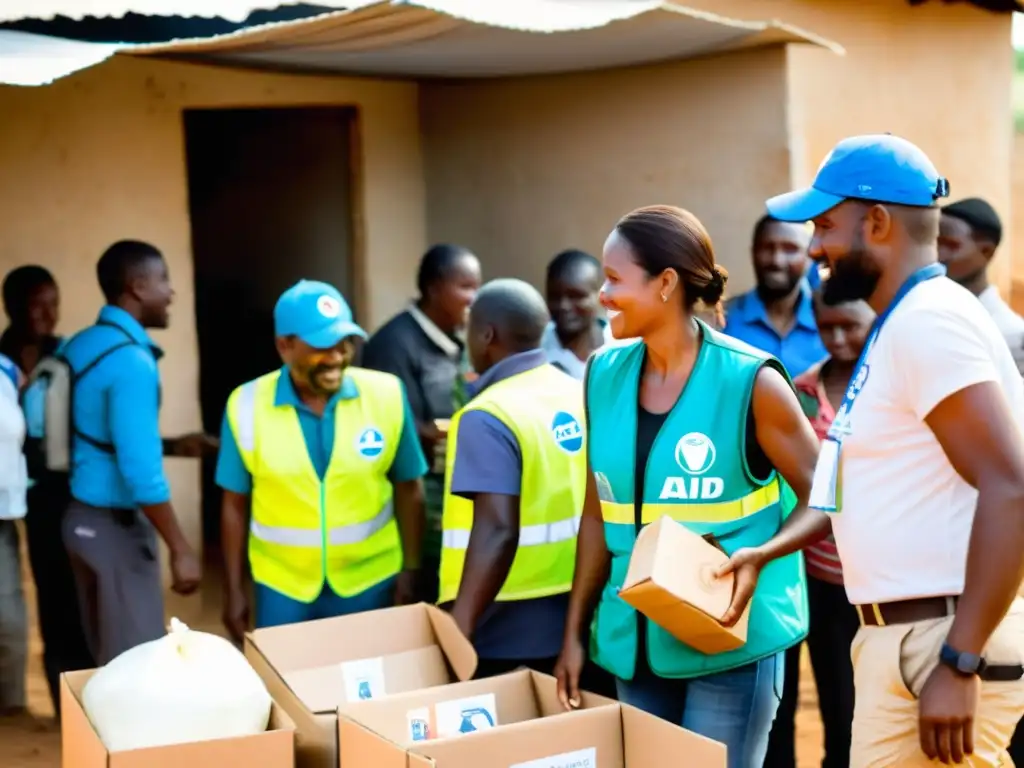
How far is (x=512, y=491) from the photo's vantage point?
3.65m

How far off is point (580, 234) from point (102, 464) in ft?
11.0

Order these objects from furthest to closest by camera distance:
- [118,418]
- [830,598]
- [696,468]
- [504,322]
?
1. [118,418]
2. [830,598]
3. [504,322]
4. [696,468]

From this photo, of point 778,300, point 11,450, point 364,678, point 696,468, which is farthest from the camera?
point 778,300

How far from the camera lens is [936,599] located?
2660 millimetres

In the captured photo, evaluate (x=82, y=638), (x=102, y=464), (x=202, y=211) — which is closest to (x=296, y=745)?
(x=102, y=464)

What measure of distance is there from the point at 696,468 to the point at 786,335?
2.40 m

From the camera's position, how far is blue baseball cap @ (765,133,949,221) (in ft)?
8.84

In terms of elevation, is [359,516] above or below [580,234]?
below

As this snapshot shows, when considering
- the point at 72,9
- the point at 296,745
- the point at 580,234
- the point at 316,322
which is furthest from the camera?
the point at 580,234

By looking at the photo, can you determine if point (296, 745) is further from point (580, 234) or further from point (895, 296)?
point (580, 234)

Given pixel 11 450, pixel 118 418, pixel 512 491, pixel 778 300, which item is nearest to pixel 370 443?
pixel 512 491

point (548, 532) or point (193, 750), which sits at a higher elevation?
point (548, 532)

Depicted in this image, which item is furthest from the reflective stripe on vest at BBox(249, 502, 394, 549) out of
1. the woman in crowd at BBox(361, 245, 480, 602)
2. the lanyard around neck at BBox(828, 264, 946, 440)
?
the lanyard around neck at BBox(828, 264, 946, 440)

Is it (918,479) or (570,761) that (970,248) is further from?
(570,761)
